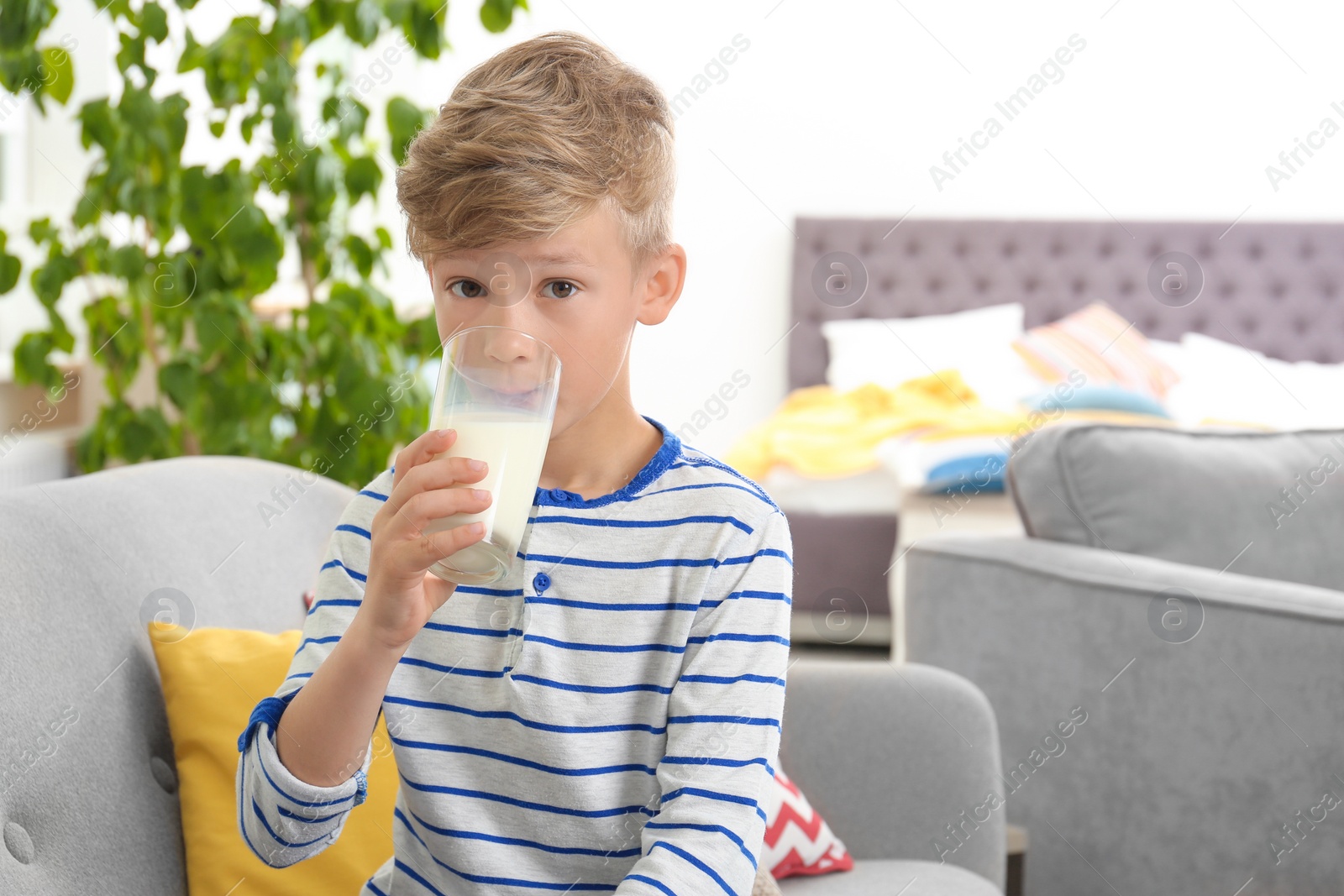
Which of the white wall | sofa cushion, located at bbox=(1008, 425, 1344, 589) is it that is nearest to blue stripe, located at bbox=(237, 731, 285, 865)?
sofa cushion, located at bbox=(1008, 425, 1344, 589)

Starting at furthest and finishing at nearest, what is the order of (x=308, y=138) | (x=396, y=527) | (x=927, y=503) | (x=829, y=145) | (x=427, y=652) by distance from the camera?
1. (x=829, y=145)
2. (x=927, y=503)
3. (x=308, y=138)
4. (x=427, y=652)
5. (x=396, y=527)

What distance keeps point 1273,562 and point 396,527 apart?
1.47m

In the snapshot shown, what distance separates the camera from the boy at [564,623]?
758 mm

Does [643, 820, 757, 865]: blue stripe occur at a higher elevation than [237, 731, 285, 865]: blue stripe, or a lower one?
higher

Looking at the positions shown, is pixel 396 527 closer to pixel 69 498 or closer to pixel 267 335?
pixel 69 498

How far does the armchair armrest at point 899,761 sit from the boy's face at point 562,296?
638 millimetres

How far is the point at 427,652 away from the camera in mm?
868

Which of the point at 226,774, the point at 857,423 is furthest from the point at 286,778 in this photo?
the point at 857,423

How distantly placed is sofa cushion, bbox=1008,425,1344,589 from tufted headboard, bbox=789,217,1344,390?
2885 millimetres

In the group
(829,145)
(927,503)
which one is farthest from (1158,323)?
(927,503)

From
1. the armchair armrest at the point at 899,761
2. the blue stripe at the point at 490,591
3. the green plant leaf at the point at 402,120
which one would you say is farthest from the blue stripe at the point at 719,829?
A: the green plant leaf at the point at 402,120

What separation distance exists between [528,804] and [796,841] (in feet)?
1.38

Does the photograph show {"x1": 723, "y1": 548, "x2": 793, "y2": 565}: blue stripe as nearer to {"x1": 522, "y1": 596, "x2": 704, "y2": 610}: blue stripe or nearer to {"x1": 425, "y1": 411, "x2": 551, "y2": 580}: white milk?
{"x1": 522, "y1": 596, "x2": 704, "y2": 610}: blue stripe

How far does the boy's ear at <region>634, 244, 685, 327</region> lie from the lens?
886 mm
